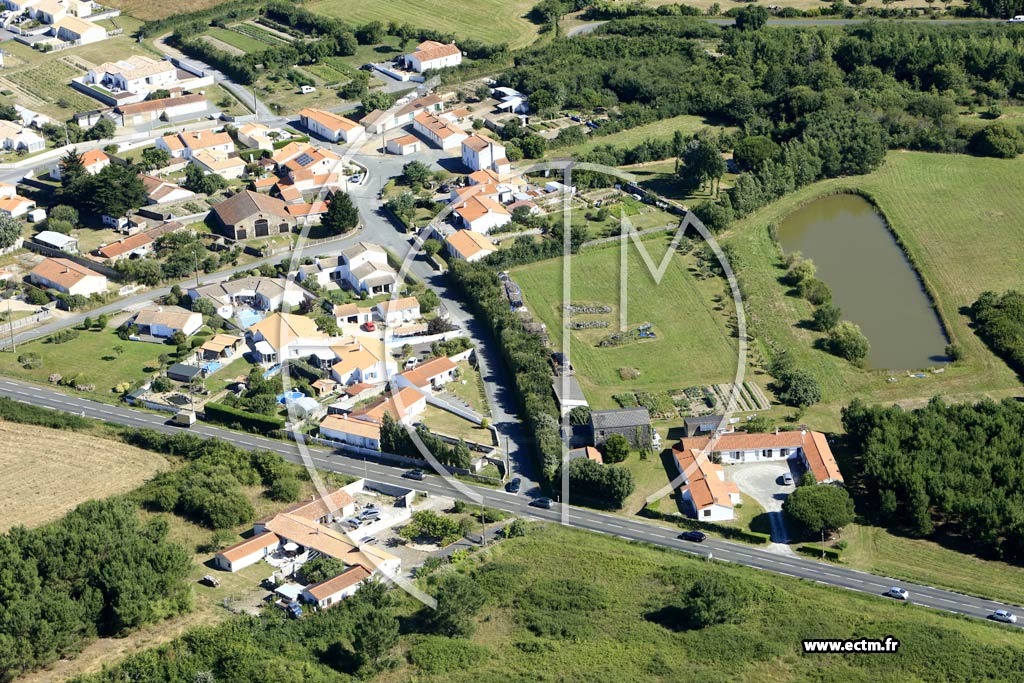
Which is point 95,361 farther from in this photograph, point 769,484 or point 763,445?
point 769,484

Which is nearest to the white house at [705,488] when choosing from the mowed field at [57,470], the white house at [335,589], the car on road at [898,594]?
A: the car on road at [898,594]

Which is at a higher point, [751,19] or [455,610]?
[751,19]

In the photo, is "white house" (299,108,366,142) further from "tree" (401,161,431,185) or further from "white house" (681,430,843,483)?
"white house" (681,430,843,483)

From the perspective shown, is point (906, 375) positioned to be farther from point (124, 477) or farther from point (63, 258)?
point (63, 258)

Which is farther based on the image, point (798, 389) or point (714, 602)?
point (798, 389)

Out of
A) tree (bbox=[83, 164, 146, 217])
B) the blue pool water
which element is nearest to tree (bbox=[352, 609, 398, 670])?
the blue pool water

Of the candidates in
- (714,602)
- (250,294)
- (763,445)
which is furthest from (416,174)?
(714,602)

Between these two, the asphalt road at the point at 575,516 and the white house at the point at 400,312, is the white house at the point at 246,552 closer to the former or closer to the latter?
the asphalt road at the point at 575,516
